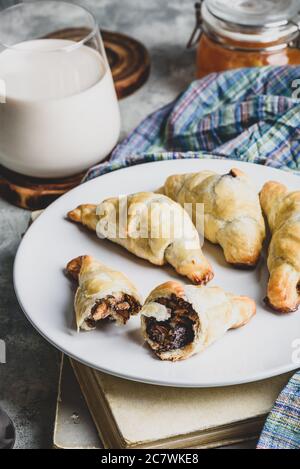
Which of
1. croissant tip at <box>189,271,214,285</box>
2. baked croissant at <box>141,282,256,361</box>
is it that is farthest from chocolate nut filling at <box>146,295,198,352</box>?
croissant tip at <box>189,271,214,285</box>

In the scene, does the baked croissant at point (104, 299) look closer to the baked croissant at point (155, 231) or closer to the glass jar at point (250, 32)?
the baked croissant at point (155, 231)

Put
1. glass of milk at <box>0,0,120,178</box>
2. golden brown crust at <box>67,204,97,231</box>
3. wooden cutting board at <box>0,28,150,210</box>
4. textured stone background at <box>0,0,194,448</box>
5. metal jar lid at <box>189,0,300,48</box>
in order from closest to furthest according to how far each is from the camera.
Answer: textured stone background at <box>0,0,194,448</box> < golden brown crust at <box>67,204,97,231</box> < glass of milk at <box>0,0,120,178</box> < wooden cutting board at <box>0,28,150,210</box> < metal jar lid at <box>189,0,300,48</box>

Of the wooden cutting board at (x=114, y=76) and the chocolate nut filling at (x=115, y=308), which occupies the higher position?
the chocolate nut filling at (x=115, y=308)

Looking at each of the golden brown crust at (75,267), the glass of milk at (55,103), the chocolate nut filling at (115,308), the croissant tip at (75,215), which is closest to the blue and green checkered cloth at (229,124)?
the glass of milk at (55,103)

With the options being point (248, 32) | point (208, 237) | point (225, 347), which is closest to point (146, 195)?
point (208, 237)

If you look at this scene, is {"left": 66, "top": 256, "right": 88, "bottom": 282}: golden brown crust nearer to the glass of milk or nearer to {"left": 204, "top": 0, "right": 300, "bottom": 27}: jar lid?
the glass of milk

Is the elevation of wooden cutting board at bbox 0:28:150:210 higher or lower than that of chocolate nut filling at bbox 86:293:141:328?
lower

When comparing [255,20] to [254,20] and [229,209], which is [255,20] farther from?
[229,209]
